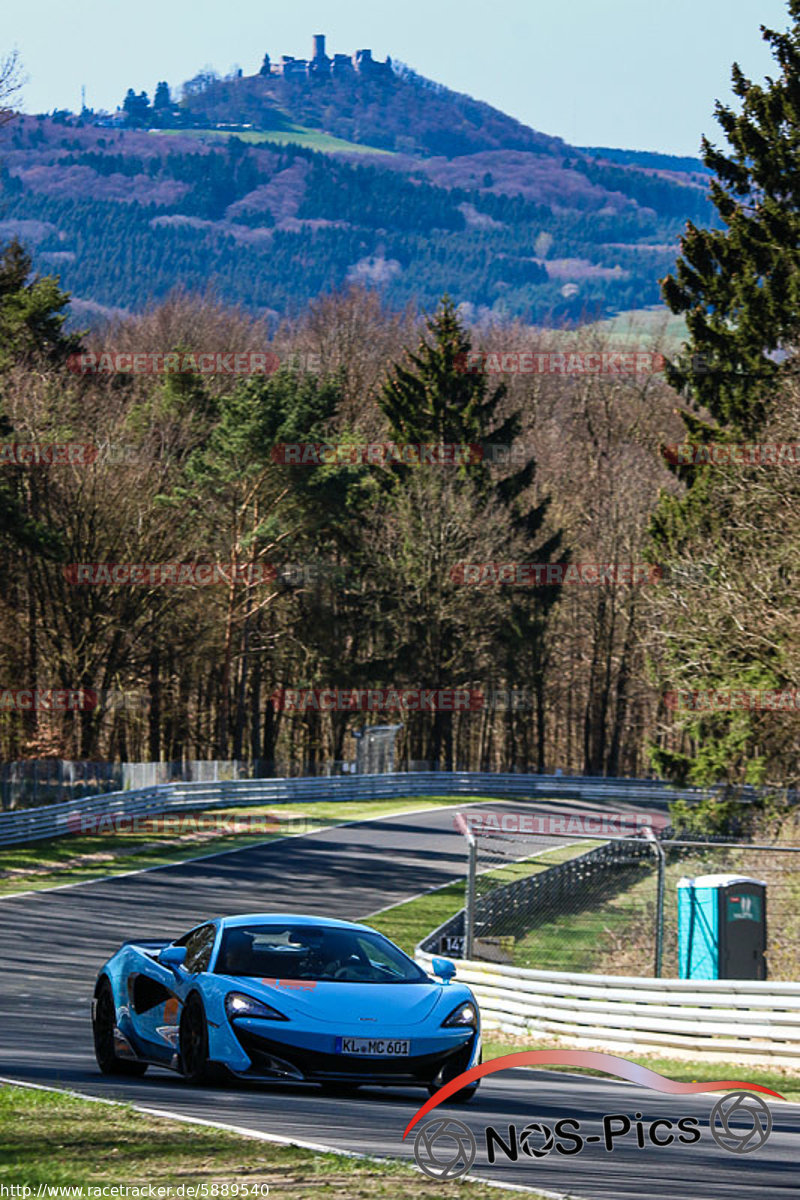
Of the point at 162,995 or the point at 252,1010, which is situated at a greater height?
the point at 252,1010

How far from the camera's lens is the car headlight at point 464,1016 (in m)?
9.97

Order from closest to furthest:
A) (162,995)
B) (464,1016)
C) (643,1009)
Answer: (464,1016) < (162,995) < (643,1009)

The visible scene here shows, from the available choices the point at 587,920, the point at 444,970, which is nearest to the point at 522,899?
the point at 587,920

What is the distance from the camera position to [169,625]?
58.0 meters

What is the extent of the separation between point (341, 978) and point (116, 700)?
157 ft

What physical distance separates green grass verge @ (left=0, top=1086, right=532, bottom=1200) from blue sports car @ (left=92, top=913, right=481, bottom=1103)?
59.6 inches

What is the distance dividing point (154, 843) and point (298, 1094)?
30.9 metres

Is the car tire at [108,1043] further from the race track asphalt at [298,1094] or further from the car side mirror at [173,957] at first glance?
the car side mirror at [173,957]

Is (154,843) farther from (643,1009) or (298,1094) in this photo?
(298,1094)

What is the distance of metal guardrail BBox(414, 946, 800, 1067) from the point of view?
13938mm

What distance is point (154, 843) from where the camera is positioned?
40344 mm

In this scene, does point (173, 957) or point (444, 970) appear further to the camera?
point (173, 957)

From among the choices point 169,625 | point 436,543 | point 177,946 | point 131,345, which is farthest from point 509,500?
point 177,946

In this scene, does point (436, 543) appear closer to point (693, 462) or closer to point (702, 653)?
point (693, 462)
